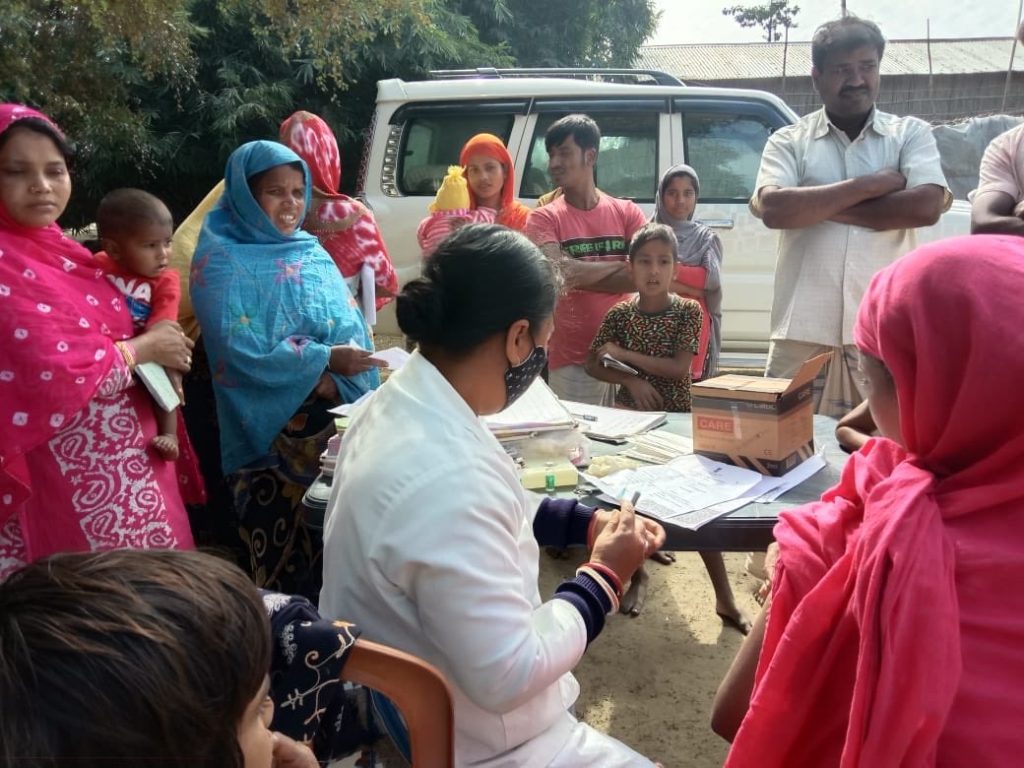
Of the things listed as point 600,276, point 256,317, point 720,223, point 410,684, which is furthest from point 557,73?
point 410,684

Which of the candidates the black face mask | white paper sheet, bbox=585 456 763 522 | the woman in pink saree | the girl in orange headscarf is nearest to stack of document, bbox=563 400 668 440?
white paper sheet, bbox=585 456 763 522

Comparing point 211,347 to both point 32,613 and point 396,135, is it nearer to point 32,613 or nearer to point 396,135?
point 32,613

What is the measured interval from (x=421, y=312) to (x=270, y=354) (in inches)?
51.4

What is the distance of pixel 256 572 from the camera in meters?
2.68

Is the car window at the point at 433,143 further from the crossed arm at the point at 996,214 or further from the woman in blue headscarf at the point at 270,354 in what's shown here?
the crossed arm at the point at 996,214

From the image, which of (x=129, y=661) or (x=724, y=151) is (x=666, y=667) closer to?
(x=129, y=661)

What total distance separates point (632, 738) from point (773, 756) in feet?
4.31

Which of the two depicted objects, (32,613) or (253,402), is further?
(253,402)

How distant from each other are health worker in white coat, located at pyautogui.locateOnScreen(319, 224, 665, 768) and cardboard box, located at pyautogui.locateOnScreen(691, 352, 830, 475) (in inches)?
22.2

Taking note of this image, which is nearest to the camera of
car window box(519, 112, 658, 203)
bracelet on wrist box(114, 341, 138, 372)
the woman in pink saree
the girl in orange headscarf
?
the woman in pink saree

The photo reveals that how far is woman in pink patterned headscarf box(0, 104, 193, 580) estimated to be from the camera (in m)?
1.94

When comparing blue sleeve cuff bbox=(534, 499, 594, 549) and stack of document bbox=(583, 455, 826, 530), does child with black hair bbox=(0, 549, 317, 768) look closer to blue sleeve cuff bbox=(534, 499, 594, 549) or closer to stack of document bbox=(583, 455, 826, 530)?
blue sleeve cuff bbox=(534, 499, 594, 549)

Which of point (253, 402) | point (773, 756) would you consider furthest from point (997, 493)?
point (253, 402)

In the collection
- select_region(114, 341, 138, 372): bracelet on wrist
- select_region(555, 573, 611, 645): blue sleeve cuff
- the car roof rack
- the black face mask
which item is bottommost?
select_region(555, 573, 611, 645): blue sleeve cuff
